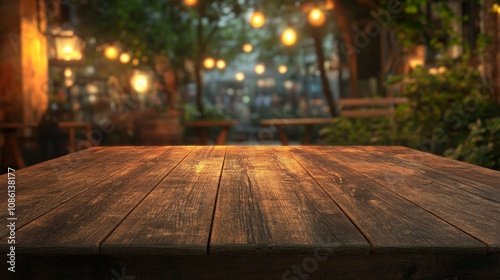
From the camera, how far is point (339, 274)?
1.35m

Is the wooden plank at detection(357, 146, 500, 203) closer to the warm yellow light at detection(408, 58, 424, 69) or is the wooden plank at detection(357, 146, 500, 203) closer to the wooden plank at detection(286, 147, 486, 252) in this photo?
the wooden plank at detection(286, 147, 486, 252)

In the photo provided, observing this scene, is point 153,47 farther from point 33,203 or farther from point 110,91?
point 33,203

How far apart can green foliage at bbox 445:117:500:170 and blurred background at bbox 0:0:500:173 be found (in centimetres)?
1

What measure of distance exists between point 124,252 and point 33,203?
0.68 metres

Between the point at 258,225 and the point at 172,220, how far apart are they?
0.76ft

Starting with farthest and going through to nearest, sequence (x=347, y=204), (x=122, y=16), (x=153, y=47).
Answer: (x=153, y=47) → (x=122, y=16) → (x=347, y=204)

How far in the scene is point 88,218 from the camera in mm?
1600

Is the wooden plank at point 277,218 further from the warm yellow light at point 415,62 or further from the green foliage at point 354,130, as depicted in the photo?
the warm yellow light at point 415,62

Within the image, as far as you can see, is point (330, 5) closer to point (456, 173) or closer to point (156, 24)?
point (156, 24)

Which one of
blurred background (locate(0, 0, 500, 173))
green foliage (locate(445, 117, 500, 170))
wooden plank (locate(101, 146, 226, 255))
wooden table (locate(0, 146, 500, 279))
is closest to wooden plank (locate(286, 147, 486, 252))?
wooden table (locate(0, 146, 500, 279))

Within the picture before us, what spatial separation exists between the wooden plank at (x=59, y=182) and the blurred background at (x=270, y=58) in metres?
3.48

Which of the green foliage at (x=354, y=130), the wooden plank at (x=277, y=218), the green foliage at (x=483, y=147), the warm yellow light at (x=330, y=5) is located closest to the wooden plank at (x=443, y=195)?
the wooden plank at (x=277, y=218)

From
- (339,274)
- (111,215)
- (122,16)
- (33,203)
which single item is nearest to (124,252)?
(111,215)

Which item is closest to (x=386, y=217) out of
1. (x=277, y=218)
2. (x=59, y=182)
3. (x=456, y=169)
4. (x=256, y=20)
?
(x=277, y=218)
